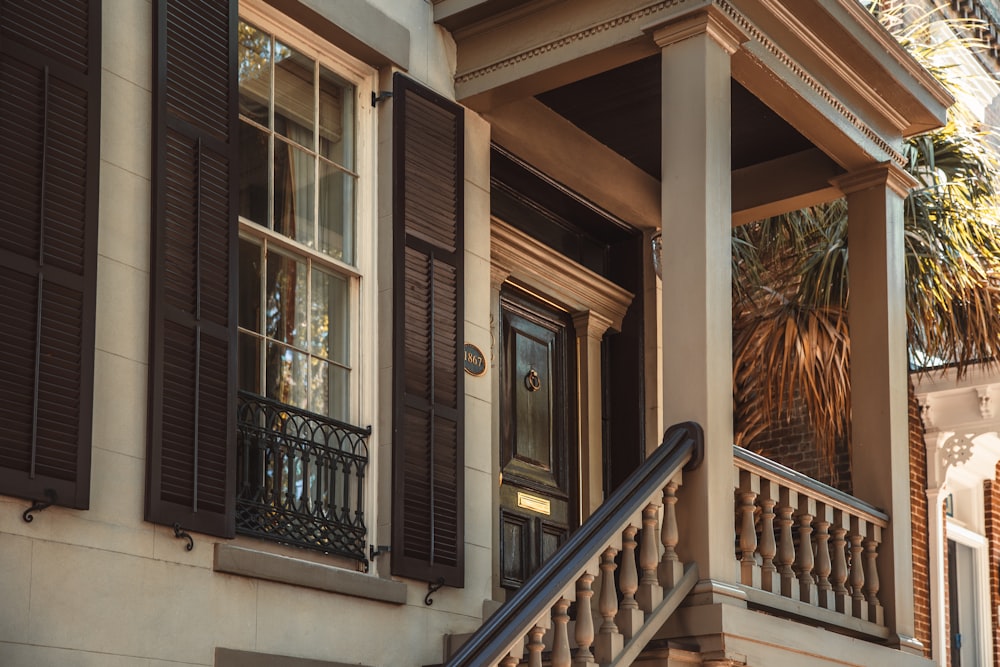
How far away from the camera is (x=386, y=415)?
24.5 feet

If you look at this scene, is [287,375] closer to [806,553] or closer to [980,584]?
[806,553]

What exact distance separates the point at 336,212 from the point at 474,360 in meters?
1.16

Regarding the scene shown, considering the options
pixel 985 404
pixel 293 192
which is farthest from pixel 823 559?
pixel 985 404

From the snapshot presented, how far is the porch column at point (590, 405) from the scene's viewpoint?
987 cm

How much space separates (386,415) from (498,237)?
6.73 feet

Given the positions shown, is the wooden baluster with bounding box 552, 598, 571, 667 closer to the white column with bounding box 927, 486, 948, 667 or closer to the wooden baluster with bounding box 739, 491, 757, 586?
the wooden baluster with bounding box 739, 491, 757, 586

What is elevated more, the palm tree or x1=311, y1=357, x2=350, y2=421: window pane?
the palm tree

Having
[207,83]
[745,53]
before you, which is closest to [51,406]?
[207,83]

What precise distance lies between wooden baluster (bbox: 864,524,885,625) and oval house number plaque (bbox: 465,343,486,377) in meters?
2.51

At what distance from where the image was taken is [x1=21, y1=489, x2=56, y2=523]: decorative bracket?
552 centimetres

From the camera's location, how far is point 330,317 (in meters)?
7.55

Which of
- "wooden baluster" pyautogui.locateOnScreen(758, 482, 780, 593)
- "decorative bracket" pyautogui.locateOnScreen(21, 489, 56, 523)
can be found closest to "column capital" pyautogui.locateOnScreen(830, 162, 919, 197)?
"wooden baluster" pyautogui.locateOnScreen(758, 482, 780, 593)

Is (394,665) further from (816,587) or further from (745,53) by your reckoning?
(745,53)

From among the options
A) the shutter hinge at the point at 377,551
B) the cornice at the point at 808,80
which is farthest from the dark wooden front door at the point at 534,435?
the cornice at the point at 808,80
